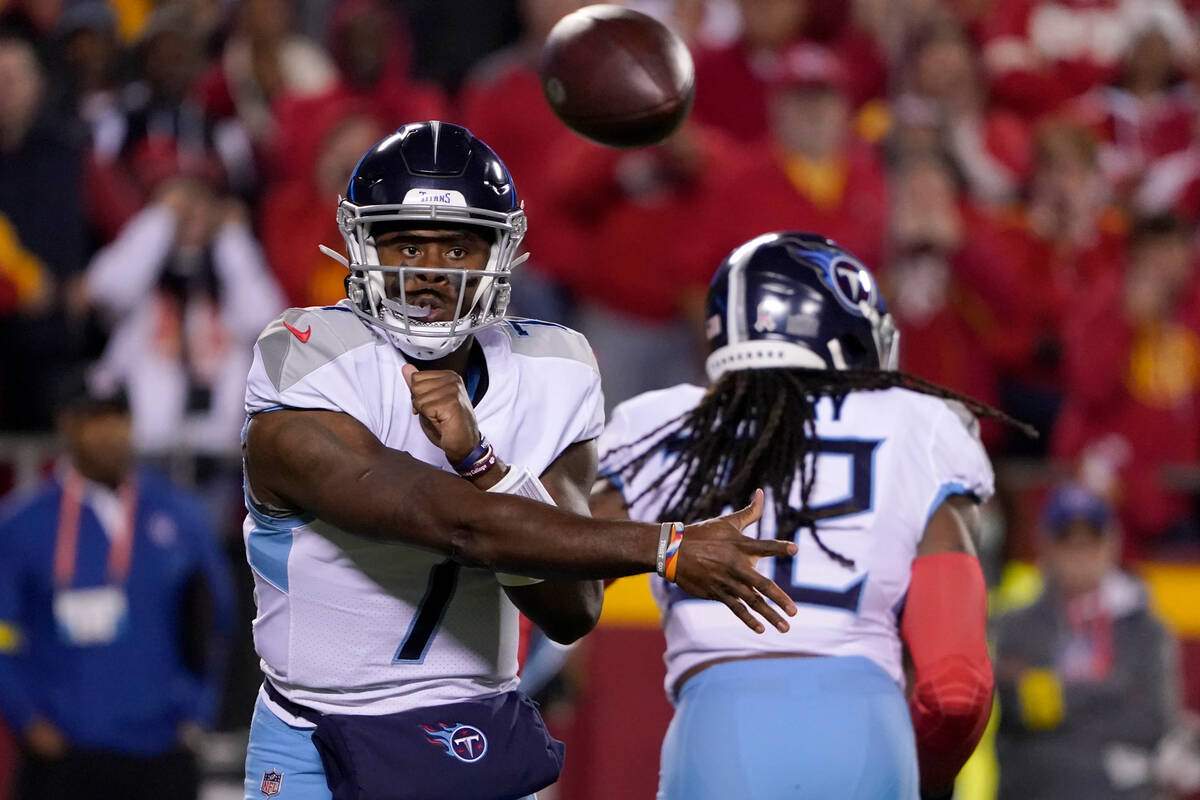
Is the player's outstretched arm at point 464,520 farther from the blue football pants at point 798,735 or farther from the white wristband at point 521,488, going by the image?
the blue football pants at point 798,735

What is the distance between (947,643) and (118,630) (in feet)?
11.1

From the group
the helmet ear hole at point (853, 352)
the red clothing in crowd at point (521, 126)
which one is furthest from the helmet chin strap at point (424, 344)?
the red clothing in crowd at point (521, 126)

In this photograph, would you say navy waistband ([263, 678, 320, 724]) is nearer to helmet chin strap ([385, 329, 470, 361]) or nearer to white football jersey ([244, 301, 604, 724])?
white football jersey ([244, 301, 604, 724])

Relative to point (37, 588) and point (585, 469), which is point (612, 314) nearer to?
point (37, 588)

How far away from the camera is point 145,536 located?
569 cm

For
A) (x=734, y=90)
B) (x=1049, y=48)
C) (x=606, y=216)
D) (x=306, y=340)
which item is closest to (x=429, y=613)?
(x=306, y=340)

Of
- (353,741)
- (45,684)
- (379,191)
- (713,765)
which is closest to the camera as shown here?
(353,741)

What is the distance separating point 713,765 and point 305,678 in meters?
0.73

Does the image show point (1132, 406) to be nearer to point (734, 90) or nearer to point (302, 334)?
point (734, 90)

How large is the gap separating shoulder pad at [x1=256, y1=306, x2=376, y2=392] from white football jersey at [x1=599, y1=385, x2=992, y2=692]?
0.72 m

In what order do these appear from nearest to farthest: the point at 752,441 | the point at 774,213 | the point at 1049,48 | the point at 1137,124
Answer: the point at 752,441 → the point at 774,213 → the point at 1137,124 → the point at 1049,48

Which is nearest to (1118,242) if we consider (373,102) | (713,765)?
(373,102)

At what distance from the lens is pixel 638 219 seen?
21.8 feet

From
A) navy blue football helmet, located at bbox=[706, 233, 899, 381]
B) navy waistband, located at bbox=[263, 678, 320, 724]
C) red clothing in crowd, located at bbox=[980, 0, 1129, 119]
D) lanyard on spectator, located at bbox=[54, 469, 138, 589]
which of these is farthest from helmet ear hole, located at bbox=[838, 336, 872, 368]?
red clothing in crowd, located at bbox=[980, 0, 1129, 119]
